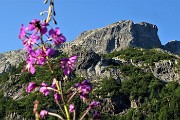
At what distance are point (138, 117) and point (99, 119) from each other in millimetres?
134571

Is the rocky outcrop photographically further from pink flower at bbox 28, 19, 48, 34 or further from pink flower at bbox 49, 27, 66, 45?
pink flower at bbox 28, 19, 48, 34

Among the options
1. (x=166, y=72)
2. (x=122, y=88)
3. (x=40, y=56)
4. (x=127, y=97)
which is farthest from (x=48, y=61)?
(x=166, y=72)

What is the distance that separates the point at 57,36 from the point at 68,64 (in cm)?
42

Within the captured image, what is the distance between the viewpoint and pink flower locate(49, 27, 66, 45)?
6539mm

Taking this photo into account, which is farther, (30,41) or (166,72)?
(166,72)

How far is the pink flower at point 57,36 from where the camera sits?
654cm

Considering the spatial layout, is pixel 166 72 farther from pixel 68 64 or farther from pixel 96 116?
pixel 96 116

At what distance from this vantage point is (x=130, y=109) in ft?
479

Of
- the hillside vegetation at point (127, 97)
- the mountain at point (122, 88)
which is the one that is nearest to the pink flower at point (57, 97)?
the hillside vegetation at point (127, 97)

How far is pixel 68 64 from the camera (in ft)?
21.9

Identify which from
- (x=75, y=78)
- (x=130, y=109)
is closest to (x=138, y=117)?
(x=130, y=109)

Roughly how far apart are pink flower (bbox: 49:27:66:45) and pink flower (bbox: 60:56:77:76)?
0.84 ft

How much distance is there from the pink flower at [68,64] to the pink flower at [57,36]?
0.84ft

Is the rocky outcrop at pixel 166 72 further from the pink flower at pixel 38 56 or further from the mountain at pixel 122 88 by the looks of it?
the pink flower at pixel 38 56
